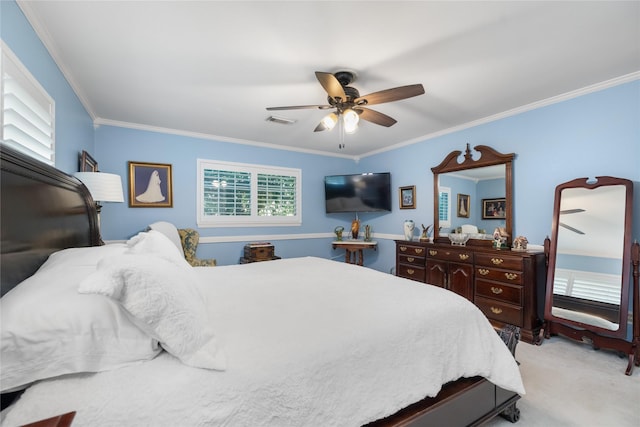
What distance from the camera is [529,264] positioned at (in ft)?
9.13

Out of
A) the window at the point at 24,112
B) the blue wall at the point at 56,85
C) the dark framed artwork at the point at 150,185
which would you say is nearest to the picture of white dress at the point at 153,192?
the dark framed artwork at the point at 150,185

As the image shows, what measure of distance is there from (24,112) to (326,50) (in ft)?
6.14

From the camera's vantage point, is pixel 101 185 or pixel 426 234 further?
pixel 426 234

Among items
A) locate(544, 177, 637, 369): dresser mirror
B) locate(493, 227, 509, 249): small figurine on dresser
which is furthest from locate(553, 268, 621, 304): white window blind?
locate(493, 227, 509, 249): small figurine on dresser

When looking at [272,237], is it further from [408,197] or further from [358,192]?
[408,197]

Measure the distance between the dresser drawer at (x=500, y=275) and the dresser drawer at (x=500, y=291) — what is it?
49 mm

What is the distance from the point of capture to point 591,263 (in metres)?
2.61

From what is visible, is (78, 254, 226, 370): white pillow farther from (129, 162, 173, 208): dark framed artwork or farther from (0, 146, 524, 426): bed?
(129, 162, 173, 208): dark framed artwork

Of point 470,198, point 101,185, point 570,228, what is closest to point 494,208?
point 470,198

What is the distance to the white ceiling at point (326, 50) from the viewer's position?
1676 mm

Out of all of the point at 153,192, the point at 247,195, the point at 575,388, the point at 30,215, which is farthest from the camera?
the point at 247,195

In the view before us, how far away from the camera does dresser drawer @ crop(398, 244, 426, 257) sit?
3828 millimetres

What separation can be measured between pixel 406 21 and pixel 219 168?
10.9 ft

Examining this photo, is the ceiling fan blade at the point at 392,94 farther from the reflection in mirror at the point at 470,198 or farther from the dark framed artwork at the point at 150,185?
the dark framed artwork at the point at 150,185
